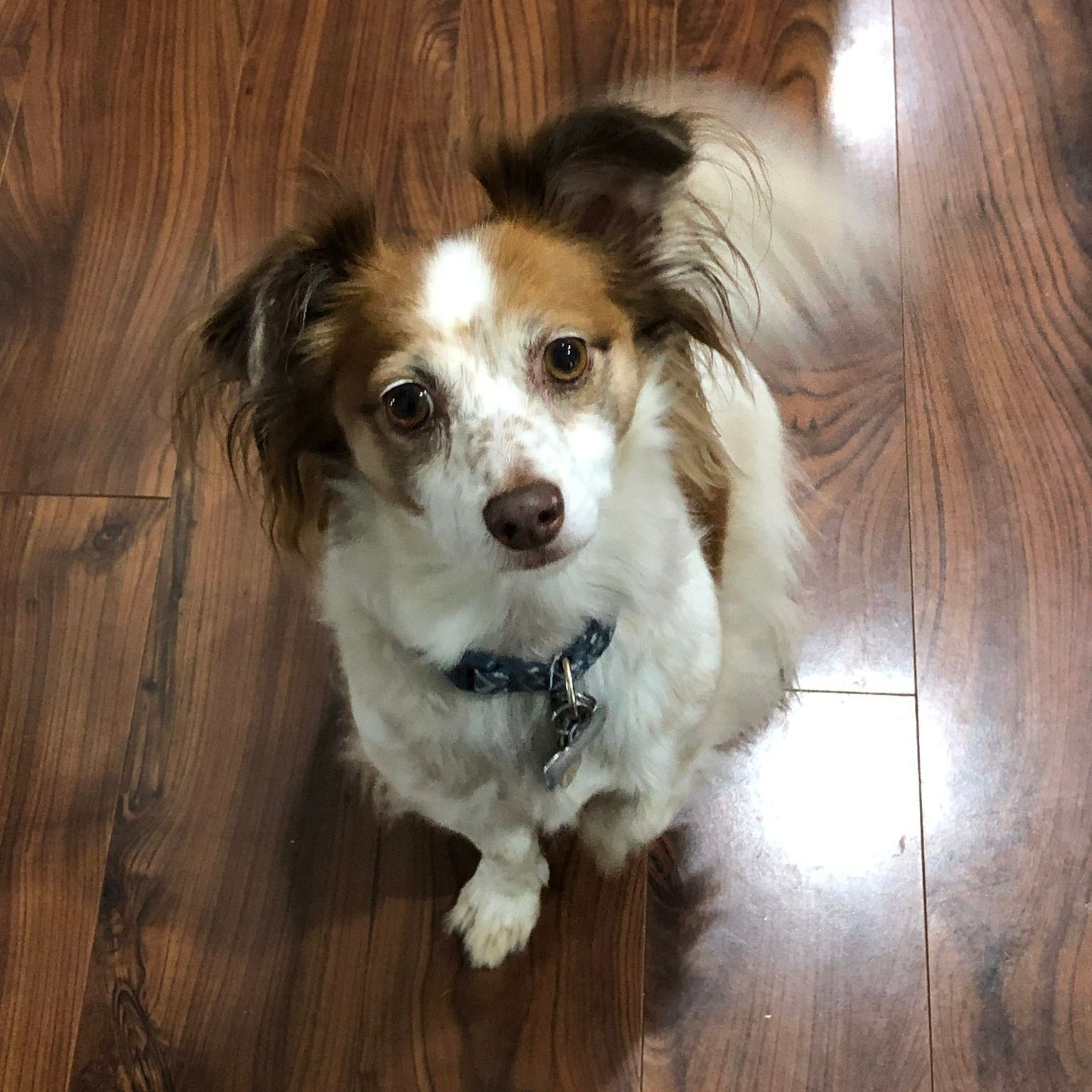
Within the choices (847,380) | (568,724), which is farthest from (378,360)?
(847,380)

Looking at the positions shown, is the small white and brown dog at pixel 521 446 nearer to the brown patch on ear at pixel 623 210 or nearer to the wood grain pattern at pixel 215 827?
the brown patch on ear at pixel 623 210

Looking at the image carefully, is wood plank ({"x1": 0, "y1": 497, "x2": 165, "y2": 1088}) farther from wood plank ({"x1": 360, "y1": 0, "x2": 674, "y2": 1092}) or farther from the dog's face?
the dog's face

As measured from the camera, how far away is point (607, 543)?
1.20 m

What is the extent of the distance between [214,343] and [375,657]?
15.9 inches

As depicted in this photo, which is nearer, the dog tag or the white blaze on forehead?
the white blaze on forehead

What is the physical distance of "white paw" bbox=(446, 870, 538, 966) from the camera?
1.62 meters

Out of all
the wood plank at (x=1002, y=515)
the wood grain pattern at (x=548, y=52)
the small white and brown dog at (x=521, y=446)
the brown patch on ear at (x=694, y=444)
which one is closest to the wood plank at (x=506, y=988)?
the small white and brown dog at (x=521, y=446)

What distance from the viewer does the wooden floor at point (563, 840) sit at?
1.62 m

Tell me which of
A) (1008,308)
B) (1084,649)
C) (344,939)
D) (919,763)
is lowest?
(344,939)

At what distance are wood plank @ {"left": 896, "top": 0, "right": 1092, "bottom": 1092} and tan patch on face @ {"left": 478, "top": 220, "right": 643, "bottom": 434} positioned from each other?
0.91 meters

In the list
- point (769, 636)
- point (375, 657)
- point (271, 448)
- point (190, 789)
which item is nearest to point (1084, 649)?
point (769, 636)

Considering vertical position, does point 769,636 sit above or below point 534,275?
below

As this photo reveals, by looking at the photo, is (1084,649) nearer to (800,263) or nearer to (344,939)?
(800,263)

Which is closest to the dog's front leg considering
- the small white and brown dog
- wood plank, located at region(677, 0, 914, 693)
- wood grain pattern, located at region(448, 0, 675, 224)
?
the small white and brown dog
